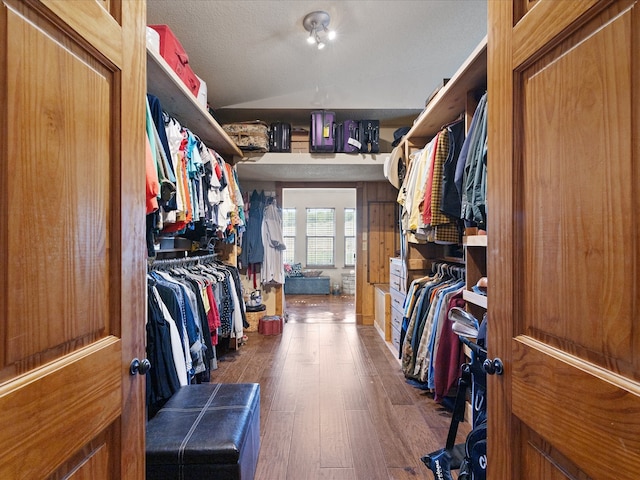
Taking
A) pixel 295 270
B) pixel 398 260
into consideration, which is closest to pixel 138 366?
pixel 398 260

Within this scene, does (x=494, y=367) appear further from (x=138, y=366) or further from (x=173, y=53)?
(x=173, y=53)

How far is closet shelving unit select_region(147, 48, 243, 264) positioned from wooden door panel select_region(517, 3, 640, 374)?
1.72 meters

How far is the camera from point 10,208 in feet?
1.71

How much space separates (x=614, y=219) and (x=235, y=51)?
2.65 m

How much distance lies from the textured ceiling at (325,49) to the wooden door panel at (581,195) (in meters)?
1.75

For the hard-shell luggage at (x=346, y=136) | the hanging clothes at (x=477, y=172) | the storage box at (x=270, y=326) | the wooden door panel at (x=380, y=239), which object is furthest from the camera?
the wooden door panel at (x=380, y=239)

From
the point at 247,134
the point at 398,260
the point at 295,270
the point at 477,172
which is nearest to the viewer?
the point at 477,172

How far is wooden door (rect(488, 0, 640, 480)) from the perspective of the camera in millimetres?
542

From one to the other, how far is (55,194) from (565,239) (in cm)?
101

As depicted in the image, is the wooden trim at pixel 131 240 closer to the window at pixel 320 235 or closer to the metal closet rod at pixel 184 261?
the metal closet rod at pixel 184 261

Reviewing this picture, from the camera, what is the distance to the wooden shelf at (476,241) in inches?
67.4

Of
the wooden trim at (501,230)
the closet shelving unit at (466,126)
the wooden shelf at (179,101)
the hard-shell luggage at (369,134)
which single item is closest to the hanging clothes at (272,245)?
the wooden shelf at (179,101)

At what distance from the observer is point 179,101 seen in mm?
2152

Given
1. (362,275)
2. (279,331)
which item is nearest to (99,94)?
(279,331)
